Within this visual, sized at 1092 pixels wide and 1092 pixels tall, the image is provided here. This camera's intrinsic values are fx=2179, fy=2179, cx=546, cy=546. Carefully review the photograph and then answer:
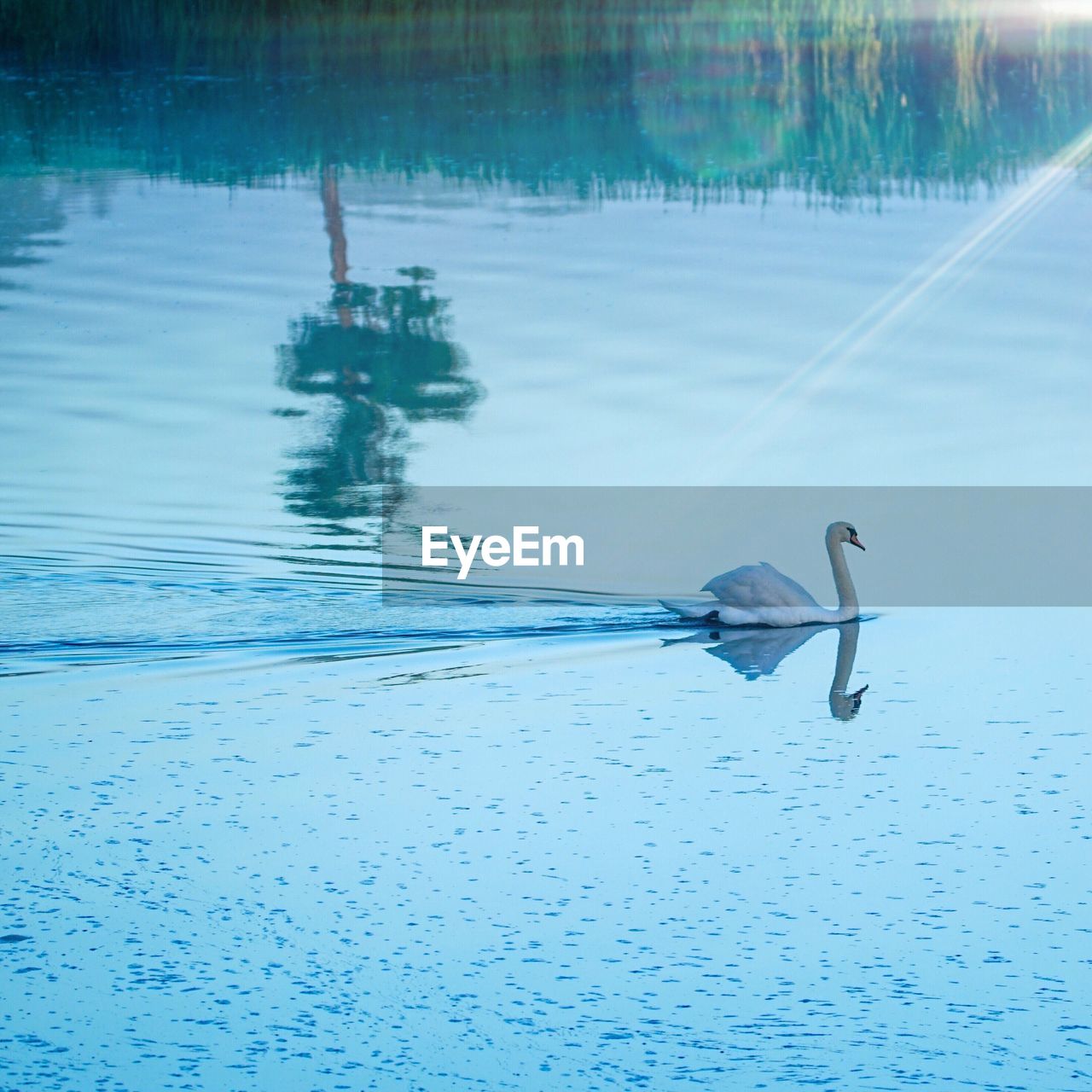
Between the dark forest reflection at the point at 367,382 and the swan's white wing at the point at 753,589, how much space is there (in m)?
2.41

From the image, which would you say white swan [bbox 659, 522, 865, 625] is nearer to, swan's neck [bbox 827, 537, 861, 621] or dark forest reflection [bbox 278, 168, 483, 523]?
swan's neck [bbox 827, 537, 861, 621]

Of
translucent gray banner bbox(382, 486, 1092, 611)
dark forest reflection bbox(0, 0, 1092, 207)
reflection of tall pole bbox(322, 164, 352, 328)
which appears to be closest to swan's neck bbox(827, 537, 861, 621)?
translucent gray banner bbox(382, 486, 1092, 611)

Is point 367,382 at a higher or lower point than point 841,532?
higher

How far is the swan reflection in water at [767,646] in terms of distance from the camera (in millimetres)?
8188

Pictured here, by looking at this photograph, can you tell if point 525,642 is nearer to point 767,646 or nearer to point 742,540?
point 767,646

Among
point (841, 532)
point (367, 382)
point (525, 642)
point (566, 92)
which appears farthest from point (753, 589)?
point (566, 92)

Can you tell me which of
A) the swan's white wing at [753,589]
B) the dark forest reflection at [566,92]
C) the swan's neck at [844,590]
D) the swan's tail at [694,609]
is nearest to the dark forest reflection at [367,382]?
the swan's tail at [694,609]

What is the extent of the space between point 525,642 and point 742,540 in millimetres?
1864

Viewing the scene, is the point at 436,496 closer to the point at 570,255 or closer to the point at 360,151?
the point at 570,255

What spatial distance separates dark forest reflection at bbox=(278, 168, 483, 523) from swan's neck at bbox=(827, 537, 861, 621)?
2.52 meters

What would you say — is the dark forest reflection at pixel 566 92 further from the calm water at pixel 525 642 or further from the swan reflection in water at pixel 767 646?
the swan reflection in water at pixel 767 646

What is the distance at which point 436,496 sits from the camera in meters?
10.9

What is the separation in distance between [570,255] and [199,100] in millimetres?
8903

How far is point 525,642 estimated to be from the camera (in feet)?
27.8
